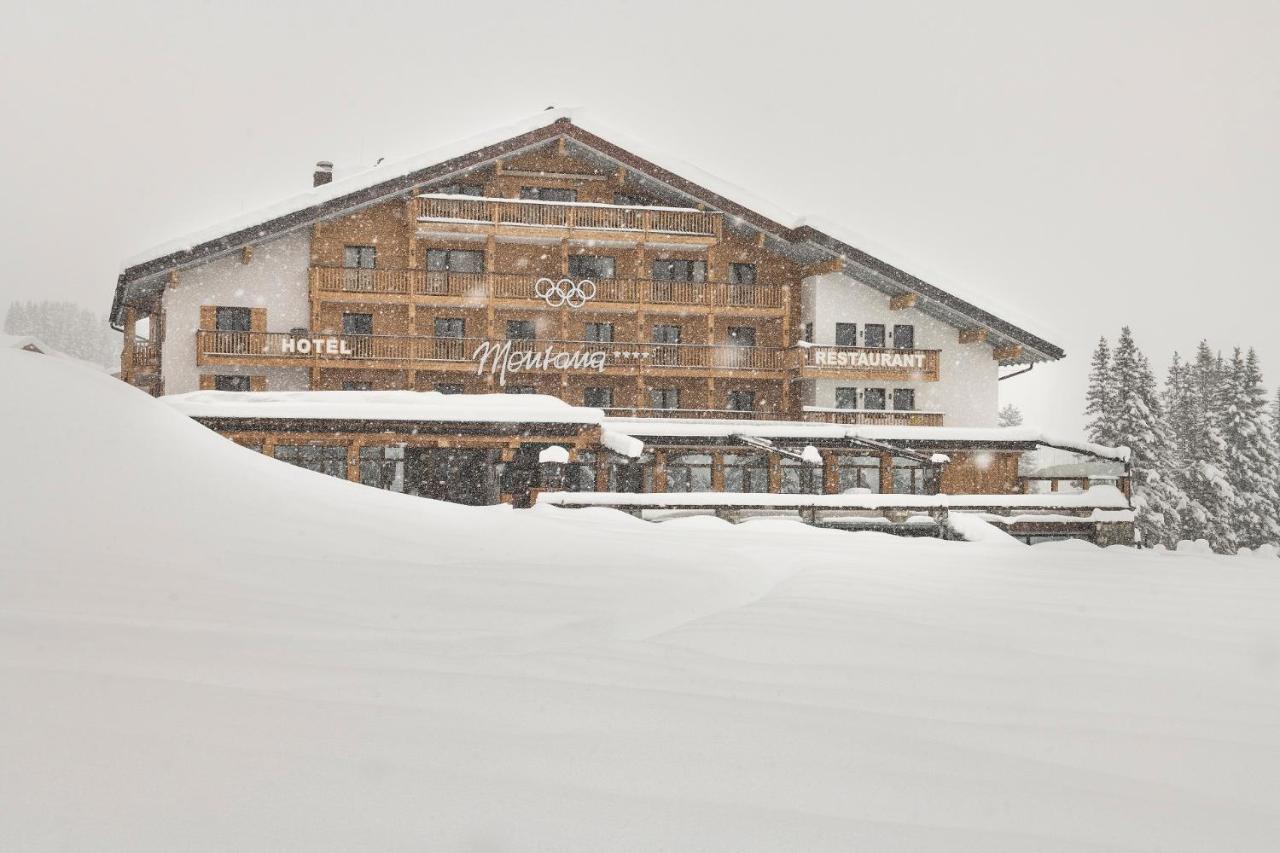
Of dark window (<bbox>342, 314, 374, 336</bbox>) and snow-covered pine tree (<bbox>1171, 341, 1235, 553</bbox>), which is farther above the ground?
dark window (<bbox>342, 314, 374, 336</bbox>)

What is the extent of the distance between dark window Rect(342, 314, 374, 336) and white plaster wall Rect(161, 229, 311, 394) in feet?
3.71

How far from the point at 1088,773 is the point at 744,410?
2380cm

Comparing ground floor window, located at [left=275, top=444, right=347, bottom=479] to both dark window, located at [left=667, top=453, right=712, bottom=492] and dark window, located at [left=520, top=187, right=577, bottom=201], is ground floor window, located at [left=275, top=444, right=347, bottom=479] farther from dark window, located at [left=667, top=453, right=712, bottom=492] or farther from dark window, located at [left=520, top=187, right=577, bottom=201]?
dark window, located at [left=520, top=187, right=577, bottom=201]

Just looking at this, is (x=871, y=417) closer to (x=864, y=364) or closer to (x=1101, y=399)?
(x=864, y=364)

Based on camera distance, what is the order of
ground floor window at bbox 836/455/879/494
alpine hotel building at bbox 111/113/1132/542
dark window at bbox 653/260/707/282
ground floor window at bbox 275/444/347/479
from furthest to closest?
1. dark window at bbox 653/260/707/282
2. ground floor window at bbox 836/455/879/494
3. alpine hotel building at bbox 111/113/1132/542
4. ground floor window at bbox 275/444/347/479

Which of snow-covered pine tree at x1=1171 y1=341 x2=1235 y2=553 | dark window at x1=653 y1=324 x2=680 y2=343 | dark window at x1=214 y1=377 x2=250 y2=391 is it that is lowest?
snow-covered pine tree at x1=1171 y1=341 x2=1235 y2=553

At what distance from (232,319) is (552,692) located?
24.3 meters

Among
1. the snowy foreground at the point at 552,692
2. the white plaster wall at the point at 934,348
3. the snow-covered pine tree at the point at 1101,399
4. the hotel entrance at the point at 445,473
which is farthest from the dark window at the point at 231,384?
the snow-covered pine tree at the point at 1101,399

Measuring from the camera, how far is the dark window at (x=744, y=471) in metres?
23.7

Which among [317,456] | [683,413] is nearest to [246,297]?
[317,456]

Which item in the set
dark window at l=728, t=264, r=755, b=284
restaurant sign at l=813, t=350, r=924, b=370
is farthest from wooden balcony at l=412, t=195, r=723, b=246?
restaurant sign at l=813, t=350, r=924, b=370

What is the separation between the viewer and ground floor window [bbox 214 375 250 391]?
2341cm

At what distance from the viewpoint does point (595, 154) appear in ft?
82.3

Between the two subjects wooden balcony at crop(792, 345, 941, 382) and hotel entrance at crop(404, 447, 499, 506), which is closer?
hotel entrance at crop(404, 447, 499, 506)
